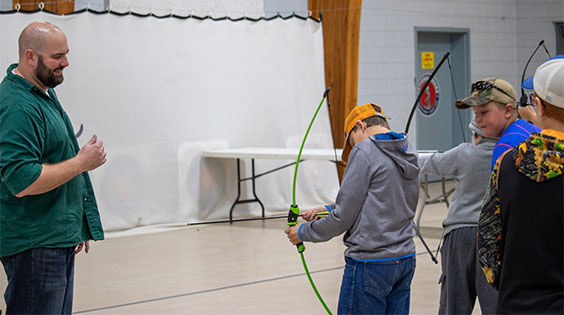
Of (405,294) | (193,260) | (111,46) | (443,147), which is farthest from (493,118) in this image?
(443,147)

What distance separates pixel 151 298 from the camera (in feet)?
13.8

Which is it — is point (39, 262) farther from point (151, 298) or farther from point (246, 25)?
point (246, 25)

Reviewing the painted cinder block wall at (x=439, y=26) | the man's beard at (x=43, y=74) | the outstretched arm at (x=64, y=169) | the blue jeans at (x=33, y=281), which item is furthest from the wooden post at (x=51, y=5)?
the blue jeans at (x=33, y=281)

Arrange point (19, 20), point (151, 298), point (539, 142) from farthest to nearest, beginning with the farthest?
point (19, 20)
point (151, 298)
point (539, 142)

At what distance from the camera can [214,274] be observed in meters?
4.77

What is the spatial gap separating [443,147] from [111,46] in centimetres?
523

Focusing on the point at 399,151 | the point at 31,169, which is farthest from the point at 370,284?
the point at 31,169

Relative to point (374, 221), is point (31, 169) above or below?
above

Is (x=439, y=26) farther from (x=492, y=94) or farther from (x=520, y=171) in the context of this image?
(x=520, y=171)

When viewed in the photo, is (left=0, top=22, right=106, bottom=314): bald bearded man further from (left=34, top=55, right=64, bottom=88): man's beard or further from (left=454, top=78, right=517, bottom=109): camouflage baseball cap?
(left=454, top=78, right=517, bottom=109): camouflage baseball cap

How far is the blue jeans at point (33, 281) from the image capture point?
2.12 meters

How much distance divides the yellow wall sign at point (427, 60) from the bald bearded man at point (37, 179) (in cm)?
779

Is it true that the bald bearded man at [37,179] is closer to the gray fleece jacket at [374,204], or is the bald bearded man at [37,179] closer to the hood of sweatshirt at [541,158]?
the gray fleece jacket at [374,204]

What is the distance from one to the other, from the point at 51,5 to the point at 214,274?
10.3 ft
